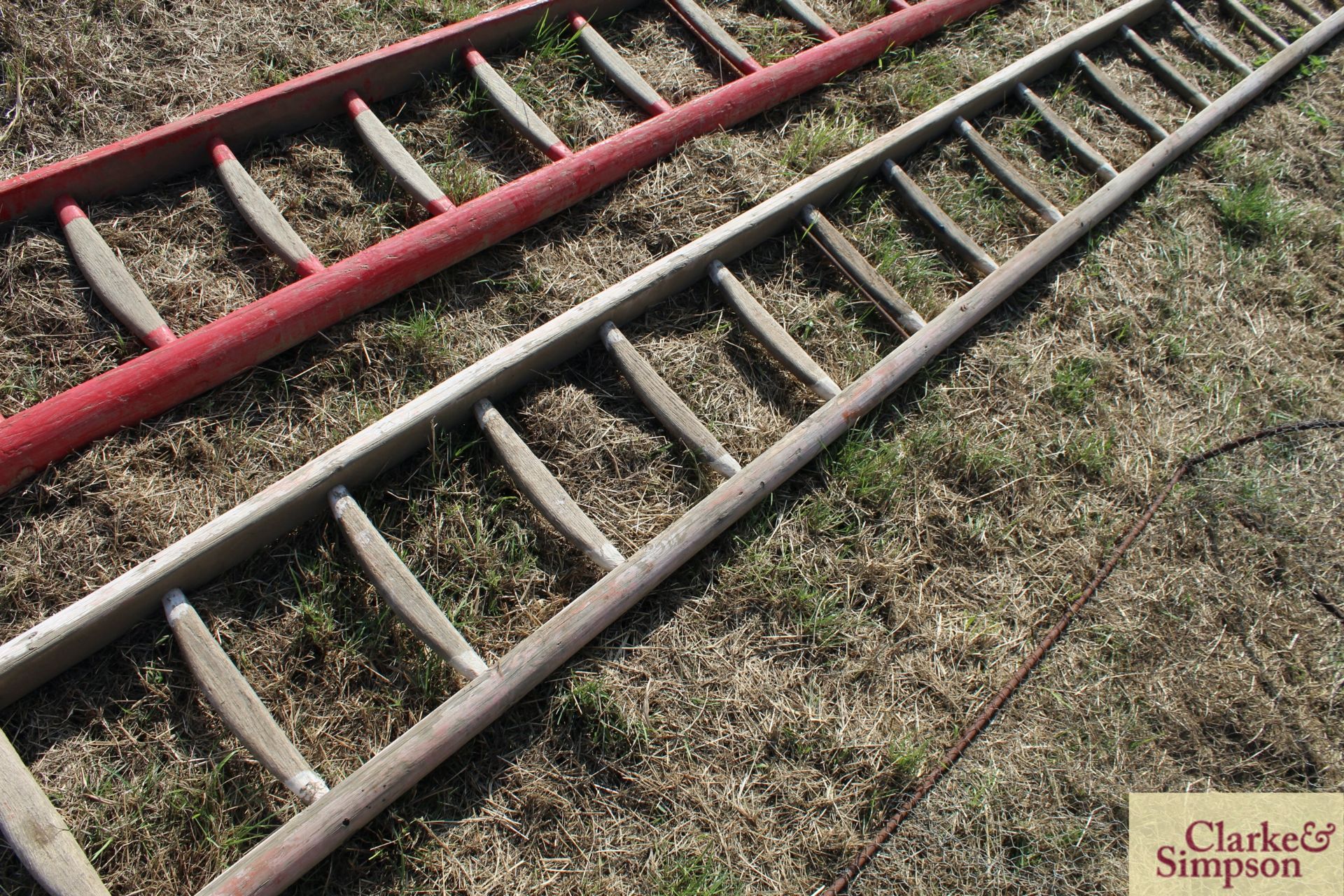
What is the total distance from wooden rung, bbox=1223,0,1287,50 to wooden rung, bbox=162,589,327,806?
18.3 feet

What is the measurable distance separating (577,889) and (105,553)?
5.08ft

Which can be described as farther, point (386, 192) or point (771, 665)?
point (386, 192)

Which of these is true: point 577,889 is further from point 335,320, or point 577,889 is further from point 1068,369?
point 1068,369

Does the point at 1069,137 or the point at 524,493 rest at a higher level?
the point at 1069,137

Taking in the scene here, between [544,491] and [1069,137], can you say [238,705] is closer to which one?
[544,491]

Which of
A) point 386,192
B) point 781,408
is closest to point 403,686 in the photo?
point 781,408

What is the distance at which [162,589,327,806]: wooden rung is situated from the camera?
2174 millimetres

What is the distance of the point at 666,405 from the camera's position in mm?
2908

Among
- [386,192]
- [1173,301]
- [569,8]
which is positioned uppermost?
[569,8]

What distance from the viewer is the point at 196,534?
238cm

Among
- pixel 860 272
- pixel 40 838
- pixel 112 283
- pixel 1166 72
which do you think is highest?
pixel 112 283

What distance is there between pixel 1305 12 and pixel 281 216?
17.5ft

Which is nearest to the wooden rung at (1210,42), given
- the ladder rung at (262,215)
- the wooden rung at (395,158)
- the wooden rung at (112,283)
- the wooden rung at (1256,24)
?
the wooden rung at (1256,24)

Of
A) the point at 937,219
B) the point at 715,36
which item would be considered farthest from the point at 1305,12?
the point at 715,36
